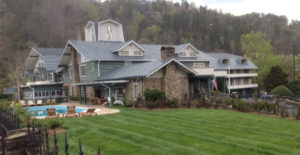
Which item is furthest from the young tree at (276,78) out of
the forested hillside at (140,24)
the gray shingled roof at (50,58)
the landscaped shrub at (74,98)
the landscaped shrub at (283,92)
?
the forested hillside at (140,24)

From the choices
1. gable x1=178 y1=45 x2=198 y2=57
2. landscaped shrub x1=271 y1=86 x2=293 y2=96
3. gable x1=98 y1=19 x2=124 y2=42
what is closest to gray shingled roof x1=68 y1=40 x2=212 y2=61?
gable x1=178 y1=45 x2=198 y2=57

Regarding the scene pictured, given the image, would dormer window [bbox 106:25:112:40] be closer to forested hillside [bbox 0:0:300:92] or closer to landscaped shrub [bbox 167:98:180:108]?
landscaped shrub [bbox 167:98:180:108]

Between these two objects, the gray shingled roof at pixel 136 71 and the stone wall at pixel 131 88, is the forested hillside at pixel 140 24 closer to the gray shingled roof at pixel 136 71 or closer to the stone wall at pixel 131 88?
the gray shingled roof at pixel 136 71

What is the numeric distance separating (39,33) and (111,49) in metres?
57.5

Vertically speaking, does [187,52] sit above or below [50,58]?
below

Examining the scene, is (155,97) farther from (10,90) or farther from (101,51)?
(10,90)

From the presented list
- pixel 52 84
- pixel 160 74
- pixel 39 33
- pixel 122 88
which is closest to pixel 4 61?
pixel 39 33

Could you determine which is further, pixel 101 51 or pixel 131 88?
pixel 101 51

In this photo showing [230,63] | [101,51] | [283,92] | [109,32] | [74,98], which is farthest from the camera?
[230,63]

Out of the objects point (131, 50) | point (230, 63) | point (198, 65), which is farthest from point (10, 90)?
point (230, 63)

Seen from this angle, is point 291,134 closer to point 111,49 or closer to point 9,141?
point 9,141

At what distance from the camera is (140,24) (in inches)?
3698

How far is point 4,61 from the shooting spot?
62062mm

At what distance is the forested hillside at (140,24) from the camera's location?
255ft
